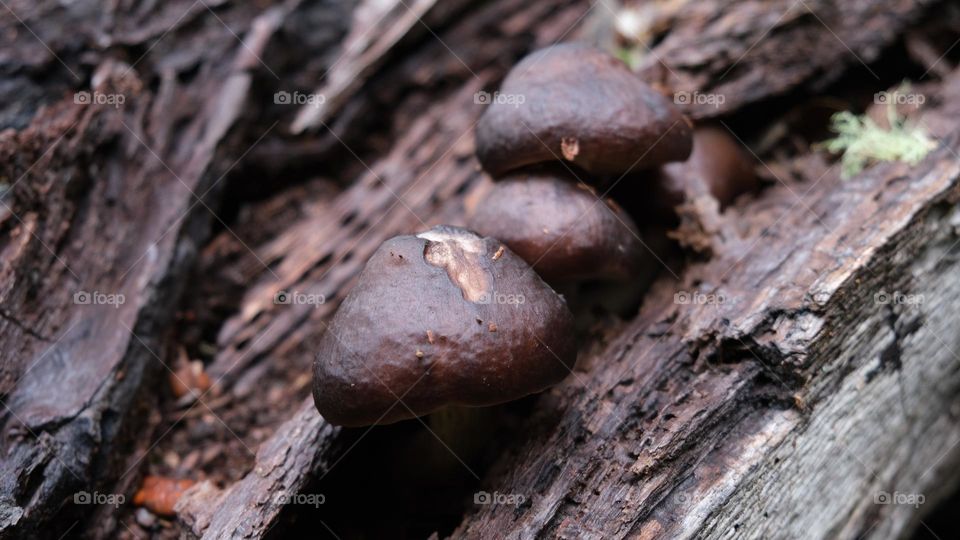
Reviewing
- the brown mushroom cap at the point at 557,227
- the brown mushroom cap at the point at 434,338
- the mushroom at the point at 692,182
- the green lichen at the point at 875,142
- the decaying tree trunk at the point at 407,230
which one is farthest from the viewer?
the mushroom at the point at 692,182

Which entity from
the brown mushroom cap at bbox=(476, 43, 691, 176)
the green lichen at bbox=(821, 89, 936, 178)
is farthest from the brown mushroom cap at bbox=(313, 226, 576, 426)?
the green lichen at bbox=(821, 89, 936, 178)

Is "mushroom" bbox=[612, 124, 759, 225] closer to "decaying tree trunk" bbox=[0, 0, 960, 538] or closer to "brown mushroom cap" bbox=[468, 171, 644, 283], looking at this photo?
"decaying tree trunk" bbox=[0, 0, 960, 538]

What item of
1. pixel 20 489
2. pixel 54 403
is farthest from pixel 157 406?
pixel 20 489

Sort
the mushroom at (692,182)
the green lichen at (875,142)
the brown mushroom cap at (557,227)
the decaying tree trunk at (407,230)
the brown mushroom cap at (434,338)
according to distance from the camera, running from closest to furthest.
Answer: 1. the brown mushroom cap at (434,338)
2. the decaying tree trunk at (407,230)
3. the brown mushroom cap at (557,227)
4. the green lichen at (875,142)
5. the mushroom at (692,182)

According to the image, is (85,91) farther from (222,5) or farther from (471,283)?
(471,283)

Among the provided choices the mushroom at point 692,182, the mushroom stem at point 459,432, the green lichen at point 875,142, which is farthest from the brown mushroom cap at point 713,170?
the mushroom stem at point 459,432

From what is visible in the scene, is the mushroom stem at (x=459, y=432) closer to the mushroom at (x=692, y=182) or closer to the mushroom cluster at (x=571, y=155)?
the mushroom cluster at (x=571, y=155)

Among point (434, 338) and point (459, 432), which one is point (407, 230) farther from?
point (434, 338)

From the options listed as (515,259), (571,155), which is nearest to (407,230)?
(571,155)
